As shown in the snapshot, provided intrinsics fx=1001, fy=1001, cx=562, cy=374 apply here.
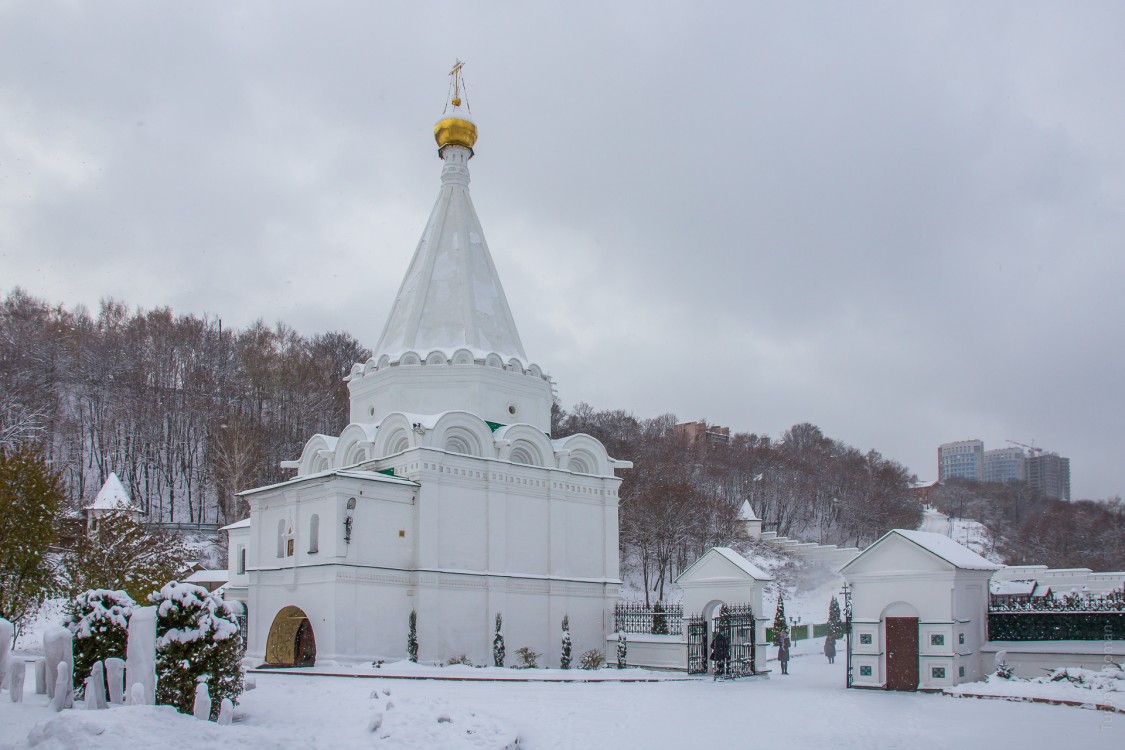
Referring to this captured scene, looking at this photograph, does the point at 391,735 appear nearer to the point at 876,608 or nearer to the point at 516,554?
the point at 876,608

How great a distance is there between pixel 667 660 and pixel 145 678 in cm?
1377

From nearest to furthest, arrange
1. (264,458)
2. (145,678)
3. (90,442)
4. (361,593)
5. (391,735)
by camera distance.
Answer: (145,678)
(391,735)
(361,593)
(264,458)
(90,442)

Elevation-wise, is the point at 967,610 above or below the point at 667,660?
above

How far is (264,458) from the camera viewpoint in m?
41.4

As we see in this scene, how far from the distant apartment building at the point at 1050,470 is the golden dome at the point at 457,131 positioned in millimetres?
109361

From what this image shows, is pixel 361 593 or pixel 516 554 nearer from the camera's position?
pixel 361 593

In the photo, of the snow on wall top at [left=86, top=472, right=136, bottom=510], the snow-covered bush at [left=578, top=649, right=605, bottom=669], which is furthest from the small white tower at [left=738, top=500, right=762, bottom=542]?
the snow on wall top at [left=86, top=472, right=136, bottom=510]

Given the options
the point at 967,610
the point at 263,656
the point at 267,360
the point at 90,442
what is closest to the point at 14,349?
the point at 90,442

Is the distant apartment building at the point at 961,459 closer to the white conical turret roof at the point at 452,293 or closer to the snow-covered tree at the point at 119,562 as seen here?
the white conical turret roof at the point at 452,293

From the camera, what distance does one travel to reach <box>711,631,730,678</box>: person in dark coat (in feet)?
61.0

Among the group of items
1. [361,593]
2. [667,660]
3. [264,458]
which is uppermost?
[264,458]

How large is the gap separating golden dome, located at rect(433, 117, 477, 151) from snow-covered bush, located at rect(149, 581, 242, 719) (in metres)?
18.5

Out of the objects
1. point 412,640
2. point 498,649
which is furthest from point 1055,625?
point 412,640

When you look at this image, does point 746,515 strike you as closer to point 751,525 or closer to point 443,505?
→ point 751,525
